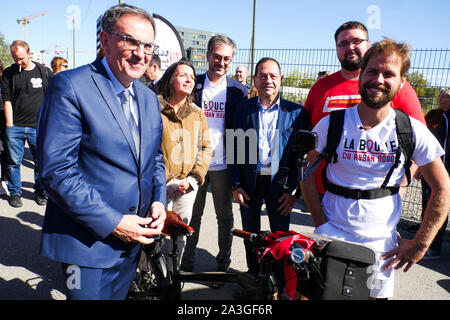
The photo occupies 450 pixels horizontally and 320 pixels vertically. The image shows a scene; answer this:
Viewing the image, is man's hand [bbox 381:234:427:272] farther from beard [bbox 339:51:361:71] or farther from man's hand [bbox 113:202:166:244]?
beard [bbox 339:51:361:71]

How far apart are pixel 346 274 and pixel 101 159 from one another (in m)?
1.26

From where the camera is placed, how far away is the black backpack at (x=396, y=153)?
182 cm

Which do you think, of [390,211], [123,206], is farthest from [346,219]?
[123,206]

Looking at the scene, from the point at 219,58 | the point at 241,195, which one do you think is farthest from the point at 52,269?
the point at 219,58

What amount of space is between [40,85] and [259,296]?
224 inches

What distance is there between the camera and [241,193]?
3178 mm

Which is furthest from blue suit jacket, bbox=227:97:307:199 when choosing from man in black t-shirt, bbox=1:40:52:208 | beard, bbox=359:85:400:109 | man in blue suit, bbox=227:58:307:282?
man in black t-shirt, bbox=1:40:52:208

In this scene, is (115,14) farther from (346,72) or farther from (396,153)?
(346,72)

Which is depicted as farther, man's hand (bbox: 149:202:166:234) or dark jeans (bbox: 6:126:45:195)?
dark jeans (bbox: 6:126:45:195)

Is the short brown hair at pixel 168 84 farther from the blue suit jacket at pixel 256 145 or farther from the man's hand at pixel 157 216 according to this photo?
the man's hand at pixel 157 216

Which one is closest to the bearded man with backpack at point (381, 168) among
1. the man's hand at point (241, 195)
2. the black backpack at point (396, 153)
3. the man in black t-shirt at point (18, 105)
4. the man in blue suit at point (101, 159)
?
the black backpack at point (396, 153)

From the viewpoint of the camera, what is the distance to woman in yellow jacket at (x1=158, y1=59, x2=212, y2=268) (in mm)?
3043

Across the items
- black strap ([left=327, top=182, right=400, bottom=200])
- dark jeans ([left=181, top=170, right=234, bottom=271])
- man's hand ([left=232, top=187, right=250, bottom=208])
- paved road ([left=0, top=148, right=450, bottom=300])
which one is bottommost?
paved road ([left=0, top=148, right=450, bottom=300])

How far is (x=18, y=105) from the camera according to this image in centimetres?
561
